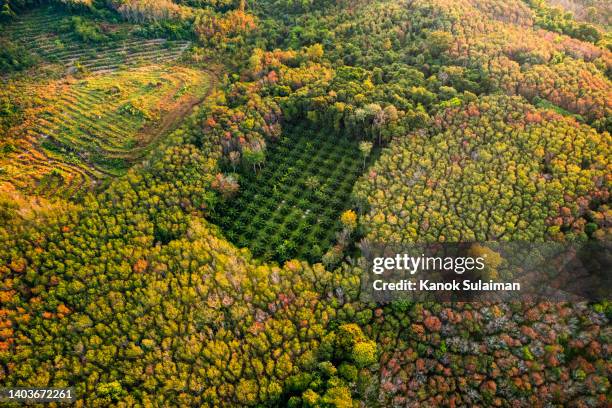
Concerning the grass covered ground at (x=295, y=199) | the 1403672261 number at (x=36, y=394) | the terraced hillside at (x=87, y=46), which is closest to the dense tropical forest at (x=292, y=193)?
the grass covered ground at (x=295, y=199)

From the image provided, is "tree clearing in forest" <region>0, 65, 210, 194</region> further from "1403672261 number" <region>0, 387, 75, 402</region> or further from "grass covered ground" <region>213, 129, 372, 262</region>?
"1403672261 number" <region>0, 387, 75, 402</region>

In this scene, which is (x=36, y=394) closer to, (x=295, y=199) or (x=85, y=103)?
(x=295, y=199)

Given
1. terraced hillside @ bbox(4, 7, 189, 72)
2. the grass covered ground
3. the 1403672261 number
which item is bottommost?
the 1403672261 number

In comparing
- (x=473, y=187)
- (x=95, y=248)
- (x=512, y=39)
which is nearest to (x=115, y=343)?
(x=95, y=248)

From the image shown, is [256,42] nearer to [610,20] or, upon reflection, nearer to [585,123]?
[585,123]

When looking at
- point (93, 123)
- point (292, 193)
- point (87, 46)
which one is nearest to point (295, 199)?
point (292, 193)

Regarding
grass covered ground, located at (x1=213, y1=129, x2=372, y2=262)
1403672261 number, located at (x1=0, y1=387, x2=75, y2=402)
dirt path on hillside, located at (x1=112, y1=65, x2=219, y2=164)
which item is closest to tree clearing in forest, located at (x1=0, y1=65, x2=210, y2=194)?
dirt path on hillside, located at (x1=112, y1=65, x2=219, y2=164)
